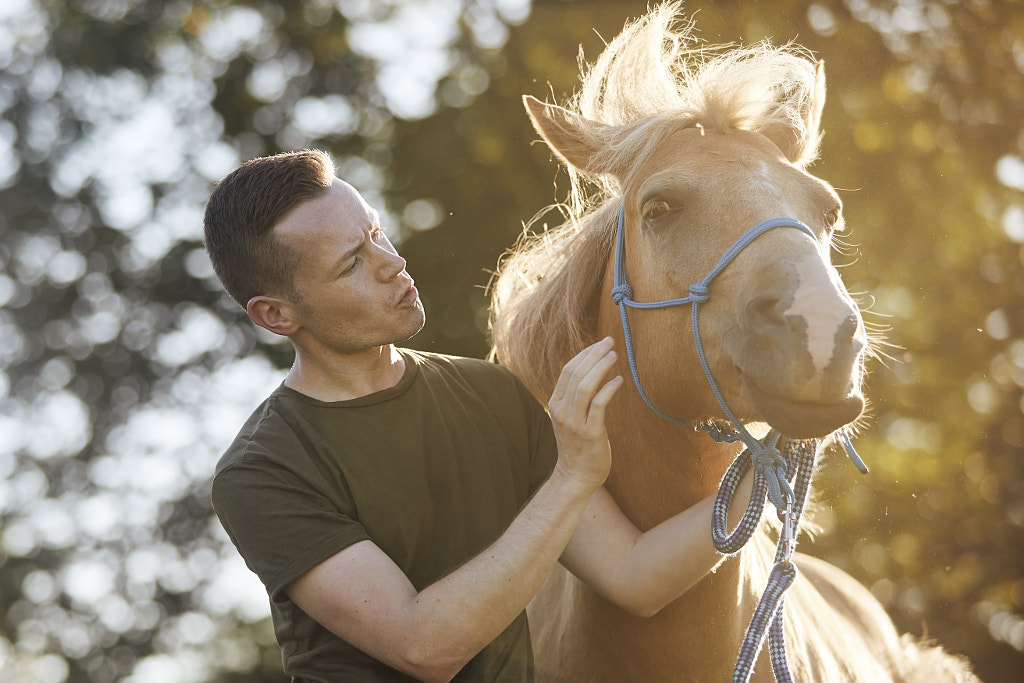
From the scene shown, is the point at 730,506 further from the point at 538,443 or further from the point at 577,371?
the point at 538,443

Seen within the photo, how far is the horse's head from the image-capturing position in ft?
5.23

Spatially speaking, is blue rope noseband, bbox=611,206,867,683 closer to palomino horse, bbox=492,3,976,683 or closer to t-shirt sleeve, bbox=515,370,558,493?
palomino horse, bbox=492,3,976,683

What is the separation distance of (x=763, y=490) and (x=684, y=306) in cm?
47

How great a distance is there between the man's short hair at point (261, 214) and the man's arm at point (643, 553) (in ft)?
3.26

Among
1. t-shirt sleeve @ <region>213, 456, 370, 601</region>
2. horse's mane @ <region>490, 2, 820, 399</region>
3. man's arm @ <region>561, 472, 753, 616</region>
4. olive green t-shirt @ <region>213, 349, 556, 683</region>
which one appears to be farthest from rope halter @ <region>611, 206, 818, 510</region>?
t-shirt sleeve @ <region>213, 456, 370, 601</region>

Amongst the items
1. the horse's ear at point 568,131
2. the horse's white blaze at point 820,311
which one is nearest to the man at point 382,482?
the horse's white blaze at point 820,311

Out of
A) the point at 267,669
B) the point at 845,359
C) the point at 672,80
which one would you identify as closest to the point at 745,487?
the point at 845,359

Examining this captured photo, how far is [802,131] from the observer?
2.40 metres

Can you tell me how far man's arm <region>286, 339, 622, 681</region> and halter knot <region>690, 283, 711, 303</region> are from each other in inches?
10.0

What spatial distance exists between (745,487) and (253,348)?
869 cm

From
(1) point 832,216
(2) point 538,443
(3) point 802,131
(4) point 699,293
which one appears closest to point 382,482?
(2) point 538,443

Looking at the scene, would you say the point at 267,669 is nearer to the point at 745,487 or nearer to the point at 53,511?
the point at 53,511

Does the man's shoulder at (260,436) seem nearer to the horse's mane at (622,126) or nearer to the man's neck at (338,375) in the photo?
the man's neck at (338,375)

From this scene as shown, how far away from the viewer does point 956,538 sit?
6.88m
